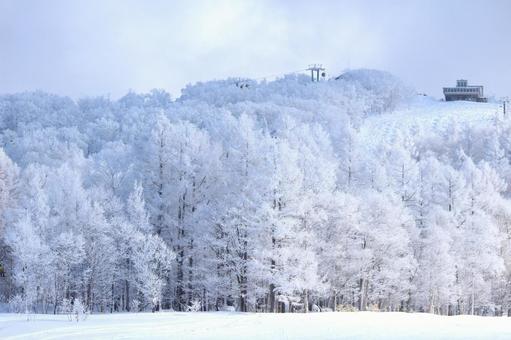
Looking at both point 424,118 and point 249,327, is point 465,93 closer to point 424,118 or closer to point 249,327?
point 424,118

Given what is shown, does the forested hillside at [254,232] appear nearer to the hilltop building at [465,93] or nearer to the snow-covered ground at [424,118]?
the snow-covered ground at [424,118]

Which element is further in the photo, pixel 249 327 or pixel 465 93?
pixel 465 93

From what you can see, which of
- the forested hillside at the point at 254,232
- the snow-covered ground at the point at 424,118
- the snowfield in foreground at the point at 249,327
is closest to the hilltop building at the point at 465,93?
the snow-covered ground at the point at 424,118

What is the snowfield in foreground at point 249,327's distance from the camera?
2480cm

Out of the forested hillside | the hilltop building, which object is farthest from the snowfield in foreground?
the hilltop building

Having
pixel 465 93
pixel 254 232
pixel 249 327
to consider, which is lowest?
pixel 249 327

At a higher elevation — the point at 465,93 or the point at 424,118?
the point at 465,93

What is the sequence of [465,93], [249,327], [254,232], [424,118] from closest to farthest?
[249,327]
[254,232]
[424,118]
[465,93]

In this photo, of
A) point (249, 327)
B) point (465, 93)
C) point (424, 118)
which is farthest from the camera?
point (465, 93)

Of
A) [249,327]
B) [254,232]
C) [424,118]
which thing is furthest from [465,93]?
[249,327]

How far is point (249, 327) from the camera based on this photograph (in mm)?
28047

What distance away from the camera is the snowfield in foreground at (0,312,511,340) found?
24797 millimetres

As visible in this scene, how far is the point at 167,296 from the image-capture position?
5225 centimetres

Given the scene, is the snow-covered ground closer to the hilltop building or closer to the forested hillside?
the hilltop building
